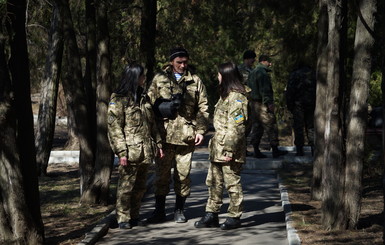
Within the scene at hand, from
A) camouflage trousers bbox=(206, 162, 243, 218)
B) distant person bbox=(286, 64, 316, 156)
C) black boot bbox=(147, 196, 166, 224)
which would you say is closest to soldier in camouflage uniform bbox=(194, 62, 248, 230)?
camouflage trousers bbox=(206, 162, 243, 218)

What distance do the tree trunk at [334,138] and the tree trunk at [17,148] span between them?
10.3 ft

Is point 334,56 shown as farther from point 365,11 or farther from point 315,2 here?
point 315,2

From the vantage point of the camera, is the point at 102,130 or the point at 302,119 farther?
the point at 302,119

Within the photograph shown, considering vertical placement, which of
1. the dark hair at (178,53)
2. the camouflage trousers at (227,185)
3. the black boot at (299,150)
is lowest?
the camouflage trousers at (227,185)

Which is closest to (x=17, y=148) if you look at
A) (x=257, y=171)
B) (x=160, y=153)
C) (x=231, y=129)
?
(x=160, y=153)

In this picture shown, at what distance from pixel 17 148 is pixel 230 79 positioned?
8.89 feet

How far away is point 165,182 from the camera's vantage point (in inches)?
390

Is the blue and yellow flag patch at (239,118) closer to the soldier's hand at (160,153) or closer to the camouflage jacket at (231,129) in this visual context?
the camouflage jacket at (231,129)

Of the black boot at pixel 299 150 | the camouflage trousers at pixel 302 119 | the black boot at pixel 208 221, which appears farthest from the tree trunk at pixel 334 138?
the black boot at pixel 299 150

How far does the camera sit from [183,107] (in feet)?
32.0

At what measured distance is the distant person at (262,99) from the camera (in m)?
15.4

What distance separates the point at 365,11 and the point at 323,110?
3052 mm

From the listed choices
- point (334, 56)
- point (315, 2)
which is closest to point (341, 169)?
point (334, 56)

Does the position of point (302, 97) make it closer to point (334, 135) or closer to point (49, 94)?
point (49, 94)
